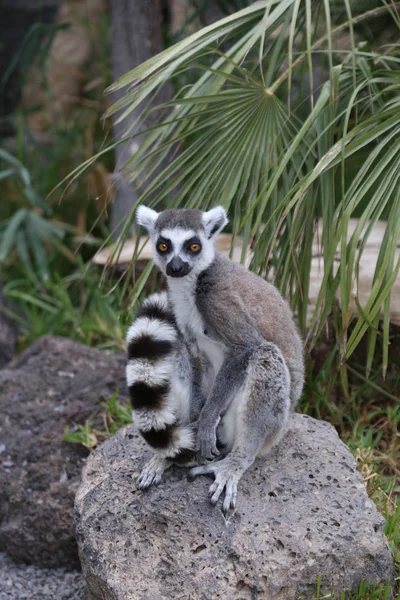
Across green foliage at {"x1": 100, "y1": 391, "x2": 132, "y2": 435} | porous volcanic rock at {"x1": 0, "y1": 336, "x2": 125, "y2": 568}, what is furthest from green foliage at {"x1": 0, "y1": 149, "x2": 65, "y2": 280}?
green foliage at {"x1": 100, "y1": 391, "x2": 132, "y2": 435}

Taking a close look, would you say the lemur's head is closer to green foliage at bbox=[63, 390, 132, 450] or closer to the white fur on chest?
the white fur on chest

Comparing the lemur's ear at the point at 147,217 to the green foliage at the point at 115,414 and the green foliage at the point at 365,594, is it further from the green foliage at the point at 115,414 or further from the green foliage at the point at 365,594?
the green foliage at the point at 365,594

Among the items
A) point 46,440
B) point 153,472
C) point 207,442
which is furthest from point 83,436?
point 207,442

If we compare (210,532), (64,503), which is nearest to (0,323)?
(64,503)

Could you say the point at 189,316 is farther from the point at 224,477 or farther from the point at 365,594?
the point at 365,594

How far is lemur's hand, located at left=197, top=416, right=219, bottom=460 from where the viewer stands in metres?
3.03

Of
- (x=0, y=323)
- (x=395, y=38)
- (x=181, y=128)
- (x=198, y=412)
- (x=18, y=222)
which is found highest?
(x=395, y=38)

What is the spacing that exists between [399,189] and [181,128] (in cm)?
125

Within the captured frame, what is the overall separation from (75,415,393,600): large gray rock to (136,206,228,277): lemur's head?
2.88 feet

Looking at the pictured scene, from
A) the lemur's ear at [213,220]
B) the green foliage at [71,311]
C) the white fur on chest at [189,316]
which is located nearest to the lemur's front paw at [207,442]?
the white fur on chest at [189,316]

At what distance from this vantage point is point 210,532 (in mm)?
2873

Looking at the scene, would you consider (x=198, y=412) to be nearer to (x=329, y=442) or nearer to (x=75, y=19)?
(x=329, y=442)

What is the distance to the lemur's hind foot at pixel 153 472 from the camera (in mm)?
3070

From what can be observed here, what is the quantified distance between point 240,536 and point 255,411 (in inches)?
19.2
